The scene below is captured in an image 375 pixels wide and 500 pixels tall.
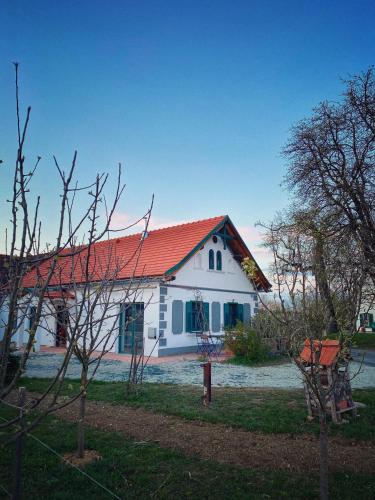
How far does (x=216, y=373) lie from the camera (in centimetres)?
1080

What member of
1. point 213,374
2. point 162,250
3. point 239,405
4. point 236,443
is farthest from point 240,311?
point 236,443

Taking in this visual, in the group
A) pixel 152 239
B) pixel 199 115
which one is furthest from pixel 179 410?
pixel 152 239

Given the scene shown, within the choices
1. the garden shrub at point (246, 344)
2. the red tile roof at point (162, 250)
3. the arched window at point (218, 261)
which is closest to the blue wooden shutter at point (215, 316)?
the arched window at point (218, 261)

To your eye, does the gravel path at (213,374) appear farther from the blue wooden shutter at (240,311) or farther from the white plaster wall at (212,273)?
the blue wooden shutter at (240,311)

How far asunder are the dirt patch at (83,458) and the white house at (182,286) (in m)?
8.50

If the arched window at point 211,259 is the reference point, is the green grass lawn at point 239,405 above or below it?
below

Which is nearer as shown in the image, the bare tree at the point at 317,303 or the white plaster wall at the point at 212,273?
the bare tree at the point at 317,303

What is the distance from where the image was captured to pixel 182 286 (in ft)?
51.9

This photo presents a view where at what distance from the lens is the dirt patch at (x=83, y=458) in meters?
4.16

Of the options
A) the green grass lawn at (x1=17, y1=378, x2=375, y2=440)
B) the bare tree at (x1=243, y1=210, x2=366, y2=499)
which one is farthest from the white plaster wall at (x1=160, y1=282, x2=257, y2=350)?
the bare tree at (x1=243, y1=210, x2=366, y2=499)

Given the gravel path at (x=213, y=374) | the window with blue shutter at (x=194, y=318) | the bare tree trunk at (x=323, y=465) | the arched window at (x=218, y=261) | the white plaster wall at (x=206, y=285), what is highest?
the arched window at (x=218, y=261)

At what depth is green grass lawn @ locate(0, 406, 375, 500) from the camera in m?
3.48

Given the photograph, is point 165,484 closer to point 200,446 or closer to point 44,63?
point 200,446

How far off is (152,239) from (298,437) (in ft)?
48.6
